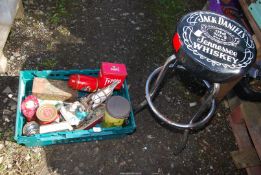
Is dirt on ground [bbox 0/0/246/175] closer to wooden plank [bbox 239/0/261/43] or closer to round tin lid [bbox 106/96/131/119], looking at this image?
round tin lid [bbox 106/96/131/119]

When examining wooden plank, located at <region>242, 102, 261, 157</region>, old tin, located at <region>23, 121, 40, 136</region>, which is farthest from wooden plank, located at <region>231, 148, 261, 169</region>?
old tin, located at <region>23, 121, 40, 136</region>

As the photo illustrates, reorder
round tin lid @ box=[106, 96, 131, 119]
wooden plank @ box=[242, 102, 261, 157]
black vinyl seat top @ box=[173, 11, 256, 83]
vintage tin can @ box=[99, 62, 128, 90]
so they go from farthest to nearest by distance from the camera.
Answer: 1. wooden plank @ box=[242, 102, 261, 157]
2. vintage tin can @ box=[99, 62, 128, 90]
3. round tin lid @ box=[106, 96, 131, 119]
4. black vinyl seat top @ box=[173, 11, 256, 83]

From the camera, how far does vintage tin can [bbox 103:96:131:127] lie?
235cm

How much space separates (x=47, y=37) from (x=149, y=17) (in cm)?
119

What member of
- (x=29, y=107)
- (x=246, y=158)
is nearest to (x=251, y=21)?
(x=246, y=158)

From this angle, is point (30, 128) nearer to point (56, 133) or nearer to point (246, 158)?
point (56, 133)

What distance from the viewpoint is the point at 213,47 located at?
1941mm

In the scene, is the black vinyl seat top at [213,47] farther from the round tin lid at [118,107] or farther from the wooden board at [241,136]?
the wooden board at [241,136]

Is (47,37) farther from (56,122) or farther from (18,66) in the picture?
(56,122)

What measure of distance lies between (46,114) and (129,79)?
962 mm

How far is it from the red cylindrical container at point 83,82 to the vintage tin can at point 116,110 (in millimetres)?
279

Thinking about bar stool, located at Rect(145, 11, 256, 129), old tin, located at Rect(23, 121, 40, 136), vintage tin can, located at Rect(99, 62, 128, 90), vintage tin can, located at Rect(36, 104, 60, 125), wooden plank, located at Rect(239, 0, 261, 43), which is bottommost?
old tin, located at Rect(23, 121, 40, 136)

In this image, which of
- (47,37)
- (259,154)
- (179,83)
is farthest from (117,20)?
(259,154)

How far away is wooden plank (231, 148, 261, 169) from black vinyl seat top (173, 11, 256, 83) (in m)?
1.12
